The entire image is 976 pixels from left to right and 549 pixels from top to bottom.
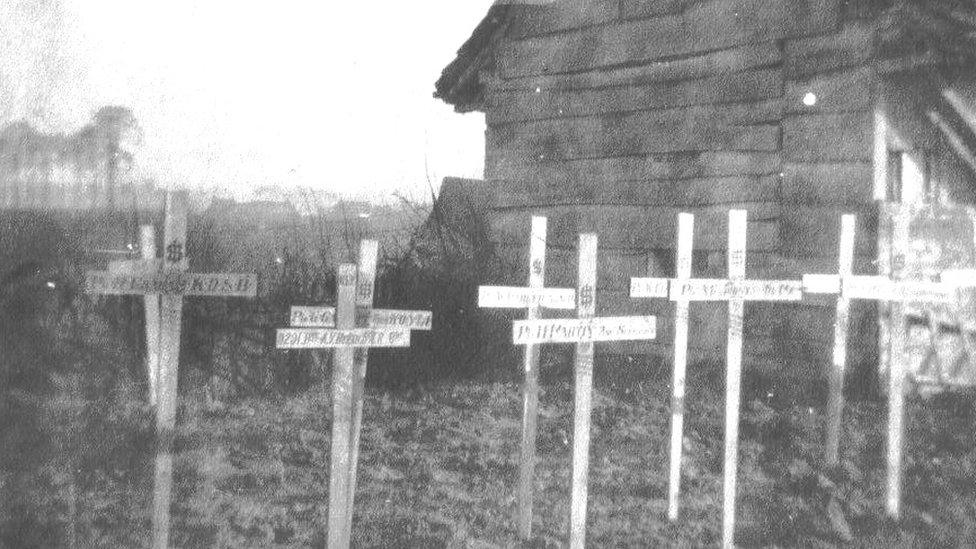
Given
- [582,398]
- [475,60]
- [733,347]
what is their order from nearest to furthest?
[582,398] < [733,347] < [475,60]

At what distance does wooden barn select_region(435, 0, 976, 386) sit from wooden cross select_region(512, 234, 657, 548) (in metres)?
2.77

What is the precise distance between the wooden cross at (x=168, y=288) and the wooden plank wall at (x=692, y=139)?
12.7ft

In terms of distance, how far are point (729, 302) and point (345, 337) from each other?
76.3 inches

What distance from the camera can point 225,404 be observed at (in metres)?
5.54

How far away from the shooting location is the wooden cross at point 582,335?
4.05 m

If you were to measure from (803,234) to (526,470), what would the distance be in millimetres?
2977

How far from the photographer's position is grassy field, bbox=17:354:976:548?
174 inches

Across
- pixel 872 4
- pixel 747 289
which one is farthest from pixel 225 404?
pixel 872 4

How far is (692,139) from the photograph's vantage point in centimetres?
700

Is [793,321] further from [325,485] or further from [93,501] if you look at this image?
[93,501]

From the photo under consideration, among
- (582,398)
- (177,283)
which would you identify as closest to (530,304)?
(582,398)

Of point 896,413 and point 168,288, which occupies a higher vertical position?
point 168,288

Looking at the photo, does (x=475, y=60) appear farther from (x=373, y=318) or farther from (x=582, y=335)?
(x=373, y=318)

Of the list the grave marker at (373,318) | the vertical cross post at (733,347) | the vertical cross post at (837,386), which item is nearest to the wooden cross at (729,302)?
the vertical cross post at (733,347)
